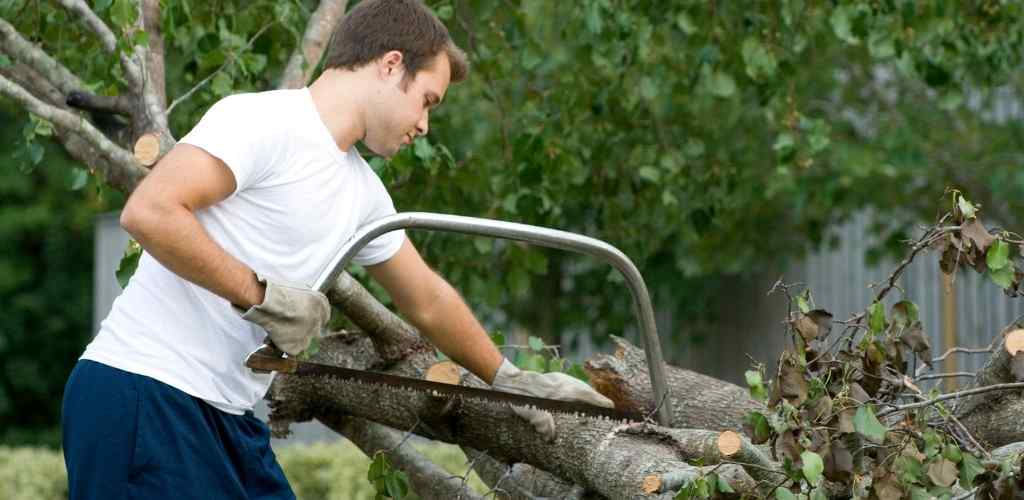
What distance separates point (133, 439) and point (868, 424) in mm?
1413

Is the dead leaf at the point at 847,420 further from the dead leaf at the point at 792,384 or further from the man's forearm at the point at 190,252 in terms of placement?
the man's forearm at the point at 190,252

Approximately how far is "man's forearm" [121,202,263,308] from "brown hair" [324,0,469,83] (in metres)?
0.54

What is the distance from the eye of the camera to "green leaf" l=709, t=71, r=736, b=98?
557cm

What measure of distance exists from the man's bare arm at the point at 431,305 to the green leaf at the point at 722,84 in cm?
221

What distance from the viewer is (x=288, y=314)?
9.71 ft

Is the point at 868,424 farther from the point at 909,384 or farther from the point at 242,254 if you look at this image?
the point at 242,254

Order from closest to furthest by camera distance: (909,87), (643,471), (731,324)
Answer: (643,471), (909,87), (731,324)

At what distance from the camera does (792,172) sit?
30.2ft

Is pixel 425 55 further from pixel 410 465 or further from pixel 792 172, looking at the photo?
pixel 792 172

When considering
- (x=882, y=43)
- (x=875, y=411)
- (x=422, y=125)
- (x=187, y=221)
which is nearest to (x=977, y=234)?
(x=875, y=411)

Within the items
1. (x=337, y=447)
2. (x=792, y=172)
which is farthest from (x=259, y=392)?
(x=792, y=172)

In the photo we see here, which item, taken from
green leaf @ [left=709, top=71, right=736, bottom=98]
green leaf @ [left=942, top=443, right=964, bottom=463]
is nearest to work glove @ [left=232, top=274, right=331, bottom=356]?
green leaf @ [left=942, top=443, right=964, bottom=463]

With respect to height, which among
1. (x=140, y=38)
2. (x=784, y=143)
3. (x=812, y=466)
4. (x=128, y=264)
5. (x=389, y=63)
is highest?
(x=784, y=143)

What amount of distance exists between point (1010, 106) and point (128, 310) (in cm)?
843
